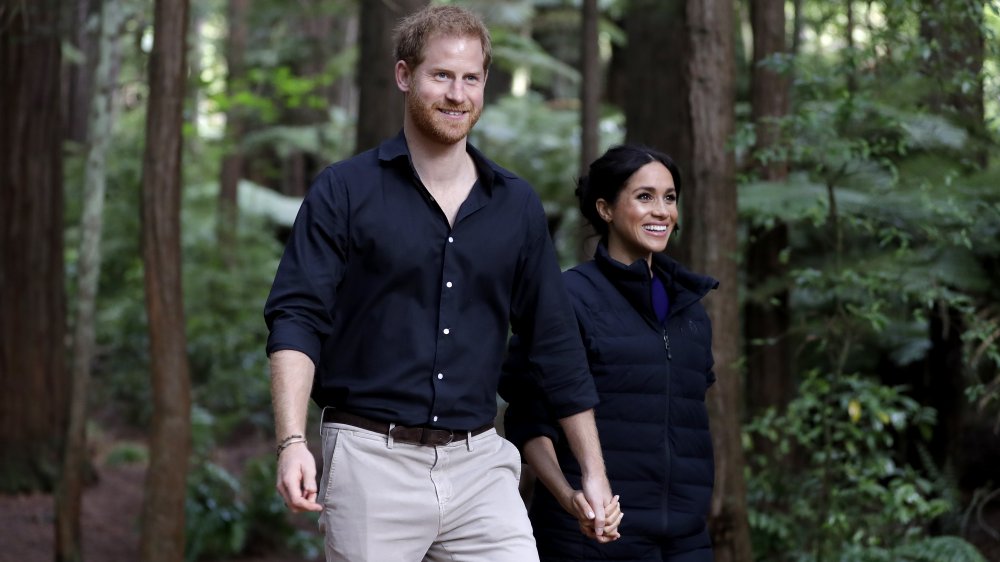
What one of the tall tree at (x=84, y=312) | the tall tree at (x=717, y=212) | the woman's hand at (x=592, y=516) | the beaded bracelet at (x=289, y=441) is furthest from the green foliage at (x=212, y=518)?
the beaded bracelet at (x=289, y=441)

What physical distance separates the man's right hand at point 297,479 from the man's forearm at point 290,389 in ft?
0.19

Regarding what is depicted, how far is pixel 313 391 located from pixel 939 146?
5151 millimetres

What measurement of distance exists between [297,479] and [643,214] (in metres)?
1.78

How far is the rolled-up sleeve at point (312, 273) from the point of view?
3.40m

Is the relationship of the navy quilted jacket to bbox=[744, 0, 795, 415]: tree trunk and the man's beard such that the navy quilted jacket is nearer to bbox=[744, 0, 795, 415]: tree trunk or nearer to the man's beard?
the man's beard

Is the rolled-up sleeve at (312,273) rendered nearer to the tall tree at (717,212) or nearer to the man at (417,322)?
the man at (417,322)

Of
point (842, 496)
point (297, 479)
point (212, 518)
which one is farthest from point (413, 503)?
point (212, 518)

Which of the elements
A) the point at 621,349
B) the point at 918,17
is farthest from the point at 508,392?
the point at 918,17

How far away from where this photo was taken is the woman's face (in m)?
4.46

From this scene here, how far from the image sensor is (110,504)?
467 inches

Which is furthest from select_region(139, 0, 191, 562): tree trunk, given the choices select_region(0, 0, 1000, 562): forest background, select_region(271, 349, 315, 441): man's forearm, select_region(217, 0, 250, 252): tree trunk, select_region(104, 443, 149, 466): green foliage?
select_region(217, 0, 250, 252): tree trunk

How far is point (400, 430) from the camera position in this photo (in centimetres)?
356

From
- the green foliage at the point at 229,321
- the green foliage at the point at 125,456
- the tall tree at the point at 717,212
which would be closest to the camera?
the tall tree at the point at 717,212

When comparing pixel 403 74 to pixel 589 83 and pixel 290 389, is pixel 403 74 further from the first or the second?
pixel 589 83
